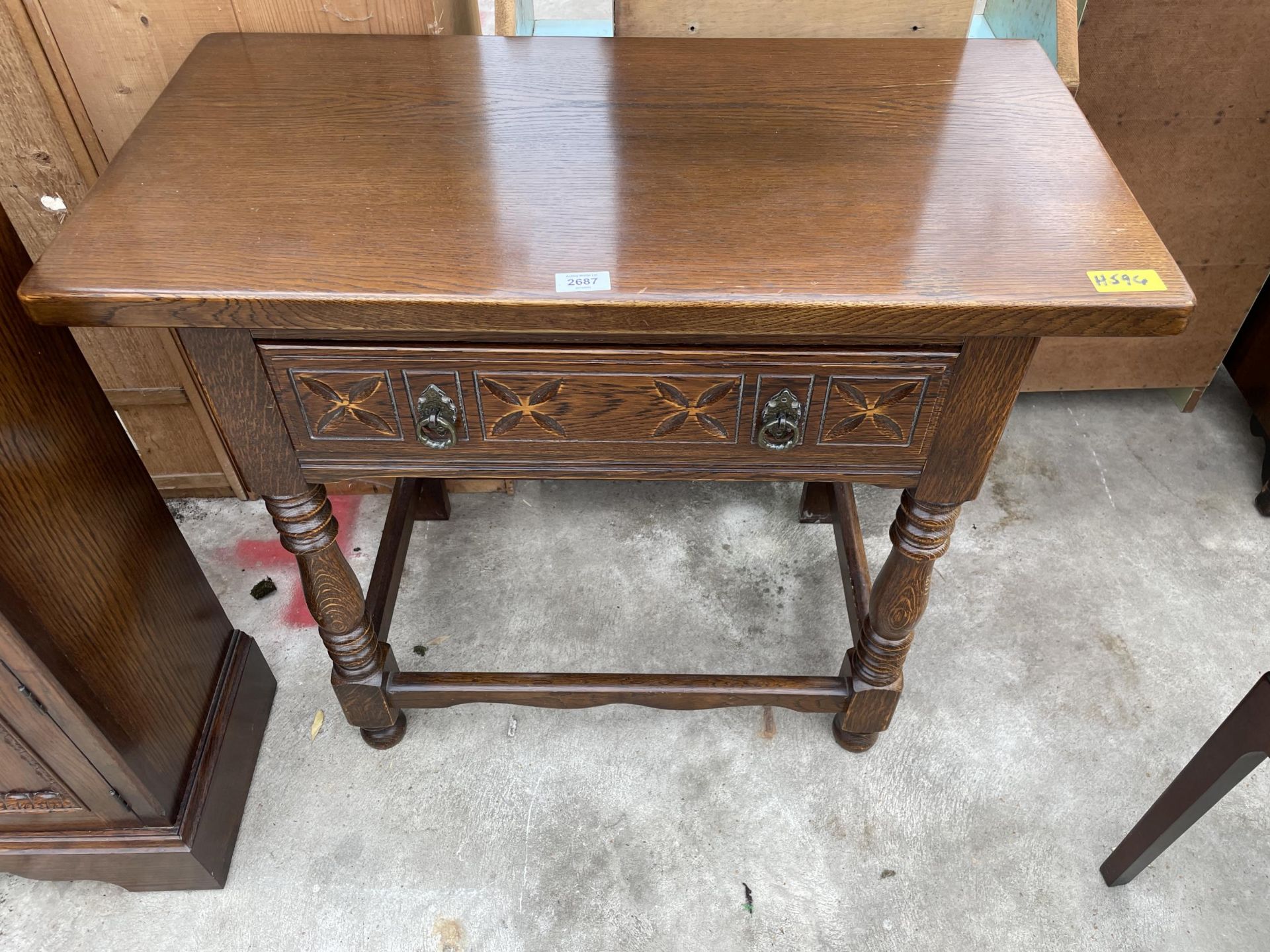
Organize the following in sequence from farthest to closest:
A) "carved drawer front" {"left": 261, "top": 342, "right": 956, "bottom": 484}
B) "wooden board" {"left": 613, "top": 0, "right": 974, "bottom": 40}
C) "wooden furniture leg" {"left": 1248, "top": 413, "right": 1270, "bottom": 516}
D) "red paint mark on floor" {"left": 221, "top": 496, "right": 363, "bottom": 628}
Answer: "wooden furniture leg" {"left": 1248, "top": 413, "right": 1270, "bottom": 516} → "red paint mark on floor" {"left": 221, "top": 496, "right": 363, "bottom": 628} → "wooden board" {"left": 613, "top": 0, "right": 974, "bottom": 40} → "carved drawer front" {"left": 261, "top": 342, "right": 956, "bottom": 484}

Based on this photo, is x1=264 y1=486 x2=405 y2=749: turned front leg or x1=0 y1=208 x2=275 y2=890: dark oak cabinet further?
x1=264 y1=486 x2=405 y2=749: turned front leg

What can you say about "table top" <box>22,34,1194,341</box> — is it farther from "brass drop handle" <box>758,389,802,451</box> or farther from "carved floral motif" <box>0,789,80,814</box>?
"carved floral motif" <box>0,789,80,814</box>

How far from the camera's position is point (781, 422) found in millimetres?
1106

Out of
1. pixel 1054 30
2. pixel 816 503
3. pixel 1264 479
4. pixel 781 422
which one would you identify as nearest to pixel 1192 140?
pixel 1054 30

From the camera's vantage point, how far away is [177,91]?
1.28 metres

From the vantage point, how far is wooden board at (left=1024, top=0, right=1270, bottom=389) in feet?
5.46

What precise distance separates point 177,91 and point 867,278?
1.00 m

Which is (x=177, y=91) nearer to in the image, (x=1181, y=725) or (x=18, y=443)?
(x=18, y=443)

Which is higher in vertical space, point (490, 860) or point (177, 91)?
point (177, 91)

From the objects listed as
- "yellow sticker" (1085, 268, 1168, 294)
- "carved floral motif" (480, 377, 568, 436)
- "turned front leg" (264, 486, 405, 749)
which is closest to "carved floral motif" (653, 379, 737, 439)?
"carved floral motif" (480, 377, 568, 436)

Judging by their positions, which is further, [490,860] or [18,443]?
[490,860]

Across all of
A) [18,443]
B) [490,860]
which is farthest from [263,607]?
[18,443]

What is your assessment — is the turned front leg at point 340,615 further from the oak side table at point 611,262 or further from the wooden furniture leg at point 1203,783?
the wooden furniture leg at point 1203,783

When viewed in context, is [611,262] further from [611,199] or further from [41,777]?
[41,777]
